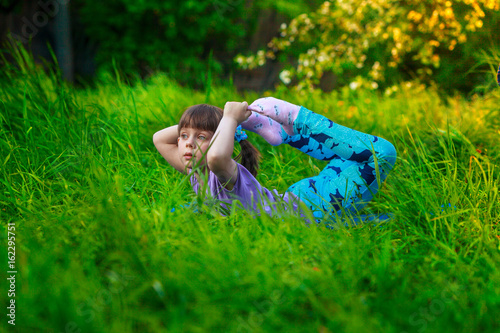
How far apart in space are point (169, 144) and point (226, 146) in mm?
535

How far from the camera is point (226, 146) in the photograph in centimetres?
174

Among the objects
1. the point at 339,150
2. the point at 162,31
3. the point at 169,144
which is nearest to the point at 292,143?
the point at 339,150

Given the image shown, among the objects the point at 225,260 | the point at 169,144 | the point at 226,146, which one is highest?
the point at 226,146

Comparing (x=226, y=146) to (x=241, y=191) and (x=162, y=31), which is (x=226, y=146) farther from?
(x=162, y=31)

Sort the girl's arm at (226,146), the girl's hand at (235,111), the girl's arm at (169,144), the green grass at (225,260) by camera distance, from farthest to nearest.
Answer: the girl's arm at (169,144)
the girl's hand at (235,111)
the girl's arm at (226,146)
the green grass at (225,260)

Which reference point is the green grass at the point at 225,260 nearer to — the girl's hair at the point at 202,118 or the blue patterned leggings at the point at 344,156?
the blue patterned leggings at the point at 344,156

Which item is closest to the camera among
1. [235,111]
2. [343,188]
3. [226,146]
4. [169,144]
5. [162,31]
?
[226,146]

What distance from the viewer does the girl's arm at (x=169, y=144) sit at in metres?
2.14

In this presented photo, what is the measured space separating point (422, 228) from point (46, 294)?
1467 millimetres

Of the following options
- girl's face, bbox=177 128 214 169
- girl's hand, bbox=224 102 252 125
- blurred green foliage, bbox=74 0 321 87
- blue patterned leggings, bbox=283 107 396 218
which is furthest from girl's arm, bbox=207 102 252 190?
blurred green foliage, bbox=74 0 321 87

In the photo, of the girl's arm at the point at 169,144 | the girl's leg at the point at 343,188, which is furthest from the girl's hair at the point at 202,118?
the girl's leg at the point at 343,188

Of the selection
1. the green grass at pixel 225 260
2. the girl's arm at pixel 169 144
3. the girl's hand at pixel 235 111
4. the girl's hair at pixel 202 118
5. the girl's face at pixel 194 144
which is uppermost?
the girl's hand at pixel 235 111

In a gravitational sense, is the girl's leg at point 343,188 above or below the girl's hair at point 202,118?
below

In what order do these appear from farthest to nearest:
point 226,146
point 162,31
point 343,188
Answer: point 162,31
point 343,188
point 226,146
